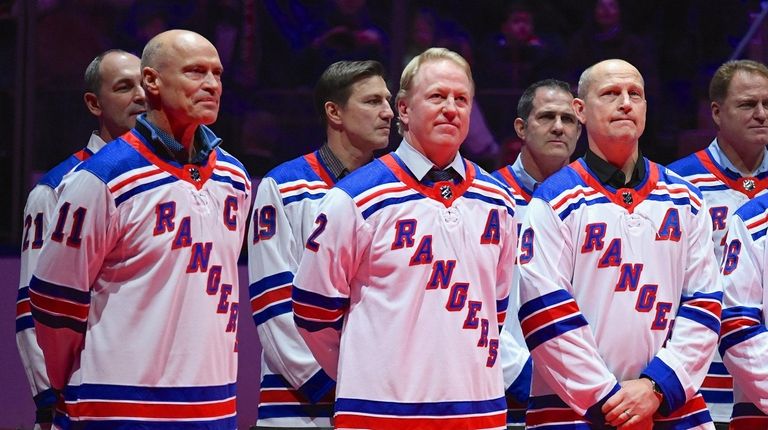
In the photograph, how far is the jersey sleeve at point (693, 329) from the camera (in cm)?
362

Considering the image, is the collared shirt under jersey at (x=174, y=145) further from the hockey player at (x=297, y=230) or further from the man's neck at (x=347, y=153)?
the man's neck at (x=347, y=153)

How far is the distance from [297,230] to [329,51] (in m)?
2.77

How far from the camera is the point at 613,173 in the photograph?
385 cm

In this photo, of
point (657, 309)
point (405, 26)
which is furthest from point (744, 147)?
point (405, 26)

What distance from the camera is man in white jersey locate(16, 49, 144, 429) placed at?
424cm

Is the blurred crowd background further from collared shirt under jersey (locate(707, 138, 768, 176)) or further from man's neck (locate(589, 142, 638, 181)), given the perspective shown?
man's neck (locate(589, 142, 638, 181))

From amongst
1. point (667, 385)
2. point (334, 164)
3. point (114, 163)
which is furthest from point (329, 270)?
point (334, 164)

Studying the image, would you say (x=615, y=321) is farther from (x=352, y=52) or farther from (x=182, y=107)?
(x=352, y=52)

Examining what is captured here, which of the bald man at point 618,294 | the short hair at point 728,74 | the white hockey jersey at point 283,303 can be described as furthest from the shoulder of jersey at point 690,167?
the white hockey jersey at point 283,303

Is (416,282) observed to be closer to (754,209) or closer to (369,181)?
(369,181)

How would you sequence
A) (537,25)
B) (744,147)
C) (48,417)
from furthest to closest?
(537,25) < (744,147) < (48,417)

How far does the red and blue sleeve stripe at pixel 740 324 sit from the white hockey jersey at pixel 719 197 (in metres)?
Result: 0.50

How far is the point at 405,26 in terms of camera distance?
6.81 meters

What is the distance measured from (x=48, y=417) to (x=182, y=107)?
3.91ft
